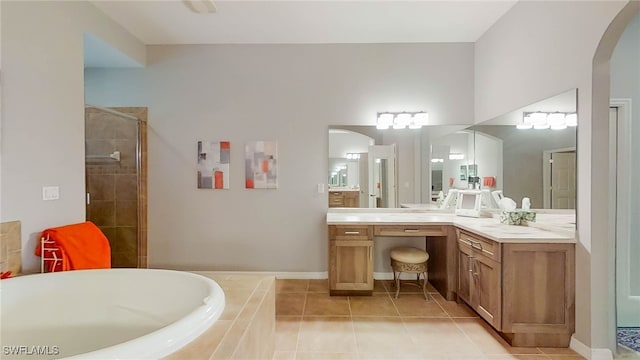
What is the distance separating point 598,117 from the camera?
199 centimetres

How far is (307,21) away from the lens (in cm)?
306

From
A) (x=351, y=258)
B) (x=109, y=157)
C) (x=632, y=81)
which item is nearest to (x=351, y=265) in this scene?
(x=351, y=258)

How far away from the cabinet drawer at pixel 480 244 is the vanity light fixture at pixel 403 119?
135 cm

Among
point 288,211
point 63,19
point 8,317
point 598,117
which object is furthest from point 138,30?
point 598,117

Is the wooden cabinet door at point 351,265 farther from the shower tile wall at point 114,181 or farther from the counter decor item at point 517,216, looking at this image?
the shower tile wall at point 114,181

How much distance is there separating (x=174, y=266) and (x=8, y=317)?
6.70 feet

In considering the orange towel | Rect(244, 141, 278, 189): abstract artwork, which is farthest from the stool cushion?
the orange towel

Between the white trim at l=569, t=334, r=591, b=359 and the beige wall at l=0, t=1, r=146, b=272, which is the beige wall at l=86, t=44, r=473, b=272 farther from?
the white trim at l=569, t=334, r=591, b=359

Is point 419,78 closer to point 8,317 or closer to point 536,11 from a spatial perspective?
point 536,11

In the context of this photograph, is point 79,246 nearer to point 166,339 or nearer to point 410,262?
point 166,339

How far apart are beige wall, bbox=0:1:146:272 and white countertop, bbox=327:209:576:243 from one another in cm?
224

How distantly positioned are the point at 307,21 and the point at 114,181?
282cm

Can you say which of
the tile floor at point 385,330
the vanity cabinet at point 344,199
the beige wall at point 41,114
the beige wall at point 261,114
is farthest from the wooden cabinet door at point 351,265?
the beige wall at point 41,114

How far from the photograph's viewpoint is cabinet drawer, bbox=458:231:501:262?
225 centimetres
